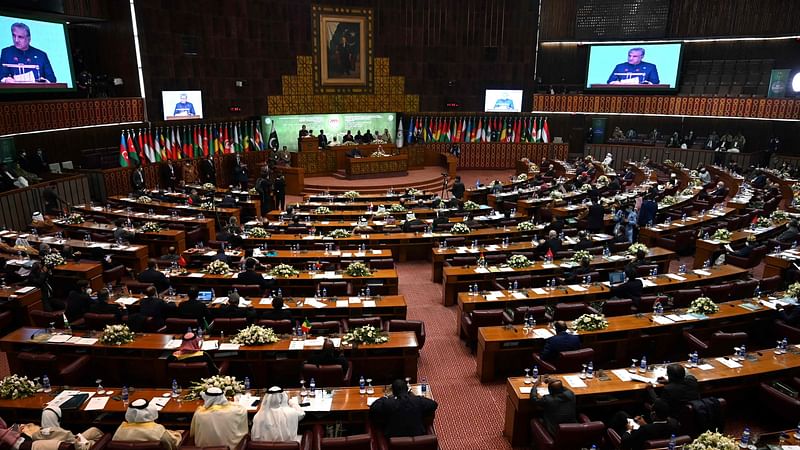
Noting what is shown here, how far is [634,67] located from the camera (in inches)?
1161

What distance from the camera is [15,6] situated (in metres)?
17.0

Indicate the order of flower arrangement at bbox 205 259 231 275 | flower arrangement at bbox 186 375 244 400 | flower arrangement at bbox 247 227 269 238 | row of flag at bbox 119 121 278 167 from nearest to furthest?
flower arrangement at bbox 186 375 244 400 → flower arrangement at bbox 205 259 231 275 → flower arrangement at bbox 247 227 269 238 → row of flag at bbox 119 121 278 167

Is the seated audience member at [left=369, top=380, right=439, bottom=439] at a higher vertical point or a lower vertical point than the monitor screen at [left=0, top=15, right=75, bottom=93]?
lower

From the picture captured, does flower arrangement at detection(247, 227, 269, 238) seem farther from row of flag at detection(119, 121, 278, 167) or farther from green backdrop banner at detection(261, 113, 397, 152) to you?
green backdrop banner at detection(261, 113, 397, 152)

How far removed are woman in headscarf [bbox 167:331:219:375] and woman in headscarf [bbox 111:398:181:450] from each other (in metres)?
1.74

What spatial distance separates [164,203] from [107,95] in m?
7.44

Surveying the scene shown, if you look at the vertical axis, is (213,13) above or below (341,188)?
above

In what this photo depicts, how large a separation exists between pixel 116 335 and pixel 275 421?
3700 millimetres

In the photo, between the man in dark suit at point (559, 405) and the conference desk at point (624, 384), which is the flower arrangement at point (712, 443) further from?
the conference desk at point (624, 384)

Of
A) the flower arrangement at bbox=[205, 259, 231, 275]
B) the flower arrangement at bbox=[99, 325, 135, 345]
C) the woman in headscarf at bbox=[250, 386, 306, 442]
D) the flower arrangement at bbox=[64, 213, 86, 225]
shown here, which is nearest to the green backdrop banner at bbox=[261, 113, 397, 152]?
the flower arrangement at bbox=[64, 213, 86, 225]

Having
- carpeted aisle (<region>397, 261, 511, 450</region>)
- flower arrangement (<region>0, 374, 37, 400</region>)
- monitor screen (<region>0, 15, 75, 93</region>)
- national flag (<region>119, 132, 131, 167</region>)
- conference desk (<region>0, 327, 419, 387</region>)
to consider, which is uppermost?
monitor screen (<region>0, 15, 75, 93</region>)

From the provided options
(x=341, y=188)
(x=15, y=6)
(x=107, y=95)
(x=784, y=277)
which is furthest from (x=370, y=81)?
(x=784, y=277)

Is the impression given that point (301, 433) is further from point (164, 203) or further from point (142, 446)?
point (164, 203)

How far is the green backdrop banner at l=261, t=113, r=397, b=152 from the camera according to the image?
27672 millimetres
